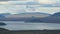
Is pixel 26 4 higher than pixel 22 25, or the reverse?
pixel 26 4

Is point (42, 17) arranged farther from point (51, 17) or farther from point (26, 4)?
point (26, 4)

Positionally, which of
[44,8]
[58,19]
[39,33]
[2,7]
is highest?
[2,7]

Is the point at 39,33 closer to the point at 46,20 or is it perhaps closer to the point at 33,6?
the point at 46,20

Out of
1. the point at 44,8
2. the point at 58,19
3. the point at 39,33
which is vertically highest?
the point at 44,8

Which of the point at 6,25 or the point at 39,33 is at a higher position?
the point at 6,25

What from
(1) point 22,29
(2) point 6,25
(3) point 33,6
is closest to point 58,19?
(3) point 33,6

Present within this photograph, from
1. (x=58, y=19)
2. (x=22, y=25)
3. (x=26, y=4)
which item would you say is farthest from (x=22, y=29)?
(x=58, y=19)

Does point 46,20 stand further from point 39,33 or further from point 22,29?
point 22,29
